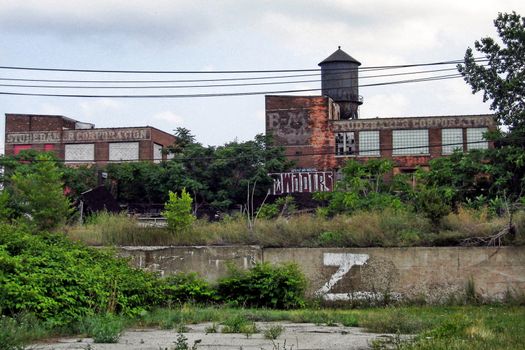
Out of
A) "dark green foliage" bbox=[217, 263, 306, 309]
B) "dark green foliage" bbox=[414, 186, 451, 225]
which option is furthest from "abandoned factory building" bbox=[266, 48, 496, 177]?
"dark green foliage" bbox=[217, 263, 306, 309]

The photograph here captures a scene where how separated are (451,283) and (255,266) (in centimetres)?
561

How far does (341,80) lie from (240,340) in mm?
A: 56601

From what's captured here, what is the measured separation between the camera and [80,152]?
7038 centimetres

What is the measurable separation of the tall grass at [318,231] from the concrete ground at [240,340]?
7.50 meters

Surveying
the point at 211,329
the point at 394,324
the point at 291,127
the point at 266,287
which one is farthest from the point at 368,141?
the point at 211,329

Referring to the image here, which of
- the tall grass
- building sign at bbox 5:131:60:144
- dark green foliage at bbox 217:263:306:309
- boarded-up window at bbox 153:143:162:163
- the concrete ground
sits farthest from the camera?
building sign at bbox 5:131:60:144

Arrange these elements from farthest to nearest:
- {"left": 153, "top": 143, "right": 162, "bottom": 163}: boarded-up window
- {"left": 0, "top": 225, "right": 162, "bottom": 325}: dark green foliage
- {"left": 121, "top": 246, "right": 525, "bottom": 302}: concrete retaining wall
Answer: {"left": 153, "top": 143, "right": 162, "bottom": 163}: boarded-up window < {"left": 121, "top": 246, "right": 525, "bottom": 302}: concrete retaining wall < {"left": 0, "top": 225, "right": 162, "bottom": 325}: dark green foliage

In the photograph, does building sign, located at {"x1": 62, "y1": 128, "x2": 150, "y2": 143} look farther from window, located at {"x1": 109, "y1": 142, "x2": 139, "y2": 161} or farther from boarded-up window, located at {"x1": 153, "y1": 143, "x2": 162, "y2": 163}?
boarded-up window, located at {"x1": 153, "y1": 143, "x2": 162, "y2": 163}

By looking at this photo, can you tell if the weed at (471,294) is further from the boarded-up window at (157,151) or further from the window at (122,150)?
the window at (122,150)

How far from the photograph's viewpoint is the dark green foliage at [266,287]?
1998cm

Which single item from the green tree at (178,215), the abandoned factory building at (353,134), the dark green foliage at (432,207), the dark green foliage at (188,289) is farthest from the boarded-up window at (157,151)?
the dark green foliage at (188,289)

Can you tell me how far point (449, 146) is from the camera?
6262 cm

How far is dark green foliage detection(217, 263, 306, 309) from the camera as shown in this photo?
19984 millimetres

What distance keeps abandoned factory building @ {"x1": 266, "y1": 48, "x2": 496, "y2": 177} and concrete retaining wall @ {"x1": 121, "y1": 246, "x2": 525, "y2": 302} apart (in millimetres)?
40487
